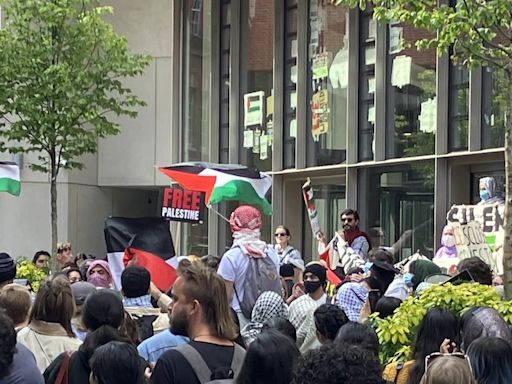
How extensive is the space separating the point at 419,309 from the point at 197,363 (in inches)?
122

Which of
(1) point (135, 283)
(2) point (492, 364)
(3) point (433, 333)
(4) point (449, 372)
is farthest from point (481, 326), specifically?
(1) point (135, 283)

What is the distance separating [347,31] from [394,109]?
196 centimetres

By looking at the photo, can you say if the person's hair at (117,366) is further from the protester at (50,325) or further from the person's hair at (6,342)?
the protester at (50,325)

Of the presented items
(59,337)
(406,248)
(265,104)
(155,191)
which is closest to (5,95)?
(265,104)

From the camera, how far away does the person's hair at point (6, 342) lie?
533cm

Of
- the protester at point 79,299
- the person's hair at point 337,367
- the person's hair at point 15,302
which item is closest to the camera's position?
the person's hair at point 337,367

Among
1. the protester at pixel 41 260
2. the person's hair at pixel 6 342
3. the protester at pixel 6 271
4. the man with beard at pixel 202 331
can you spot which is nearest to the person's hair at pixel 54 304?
the person's hair at pixel 6 342

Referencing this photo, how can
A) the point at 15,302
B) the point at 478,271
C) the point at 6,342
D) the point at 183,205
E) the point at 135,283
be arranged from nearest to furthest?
the point at 6,342, the point at 15,302, the point at 135,283, the point at 478,271, the point at 183,205

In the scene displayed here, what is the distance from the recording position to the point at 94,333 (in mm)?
5762

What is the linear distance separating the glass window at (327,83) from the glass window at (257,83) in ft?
4.21

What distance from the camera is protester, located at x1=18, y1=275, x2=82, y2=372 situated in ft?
21.1

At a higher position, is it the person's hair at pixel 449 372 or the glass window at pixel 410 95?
the glass window at pixel 410 95

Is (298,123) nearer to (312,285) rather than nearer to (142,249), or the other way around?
(142,249)

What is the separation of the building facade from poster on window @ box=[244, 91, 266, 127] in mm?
32
